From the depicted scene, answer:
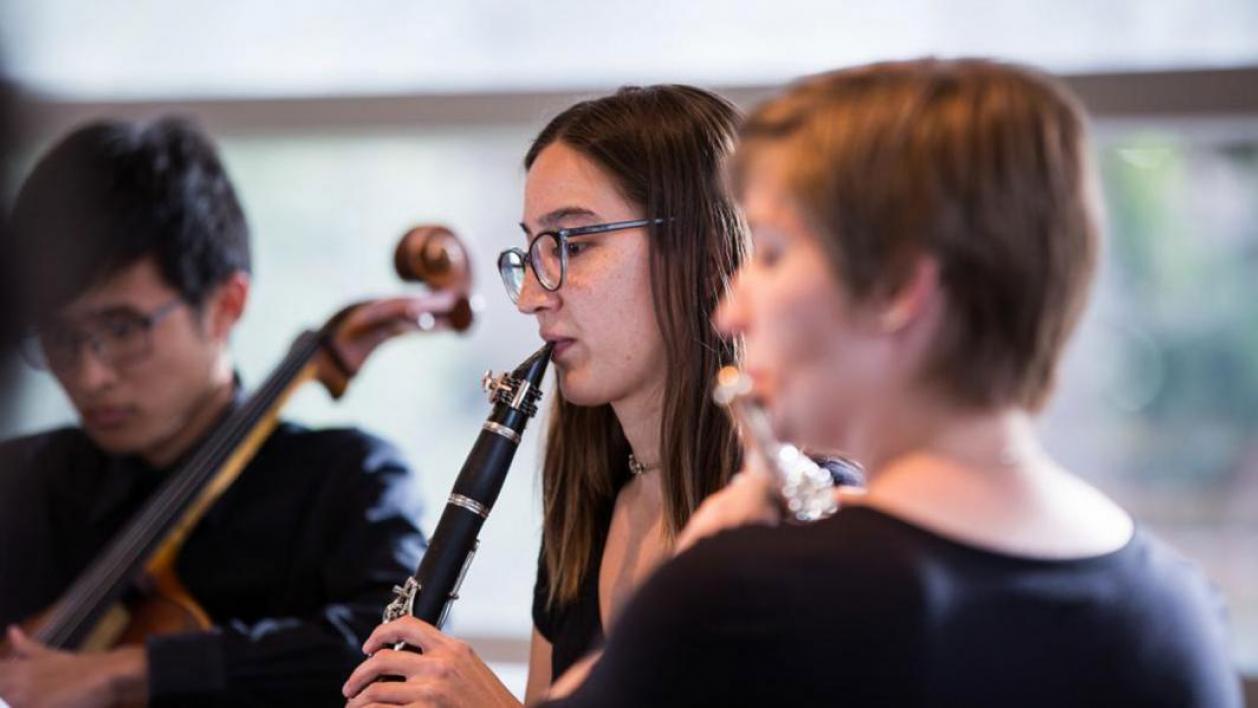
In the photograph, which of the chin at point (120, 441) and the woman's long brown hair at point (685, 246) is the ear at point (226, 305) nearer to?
the chin at point (120, 441)

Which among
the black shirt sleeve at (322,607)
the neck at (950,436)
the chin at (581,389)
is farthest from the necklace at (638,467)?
the neck at (950,436)

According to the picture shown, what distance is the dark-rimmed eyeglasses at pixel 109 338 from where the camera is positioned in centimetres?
220

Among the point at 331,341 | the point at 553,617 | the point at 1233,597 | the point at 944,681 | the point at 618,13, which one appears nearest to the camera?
the point at 944,681

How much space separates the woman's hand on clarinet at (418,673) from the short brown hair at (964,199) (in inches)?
26.3

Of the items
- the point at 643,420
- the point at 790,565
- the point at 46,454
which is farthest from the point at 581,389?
the point at 46,454

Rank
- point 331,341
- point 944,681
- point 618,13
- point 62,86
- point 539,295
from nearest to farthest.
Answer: point 944,681
point 539,295
point 331,341
point 618,13
point 62,86

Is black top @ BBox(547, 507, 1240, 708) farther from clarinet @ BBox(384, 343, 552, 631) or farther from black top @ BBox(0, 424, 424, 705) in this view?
black top @ BBox(0, 424, 424, 705)

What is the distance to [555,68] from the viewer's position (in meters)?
2.85

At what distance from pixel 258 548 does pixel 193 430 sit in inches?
9.2

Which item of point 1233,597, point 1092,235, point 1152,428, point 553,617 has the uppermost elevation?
point 1092,235

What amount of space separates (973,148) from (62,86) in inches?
103

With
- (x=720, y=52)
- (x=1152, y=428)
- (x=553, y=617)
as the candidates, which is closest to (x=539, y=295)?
(x=553, y=617)

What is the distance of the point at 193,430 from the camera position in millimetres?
2238

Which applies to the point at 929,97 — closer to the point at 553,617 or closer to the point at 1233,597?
the point at 553,617
